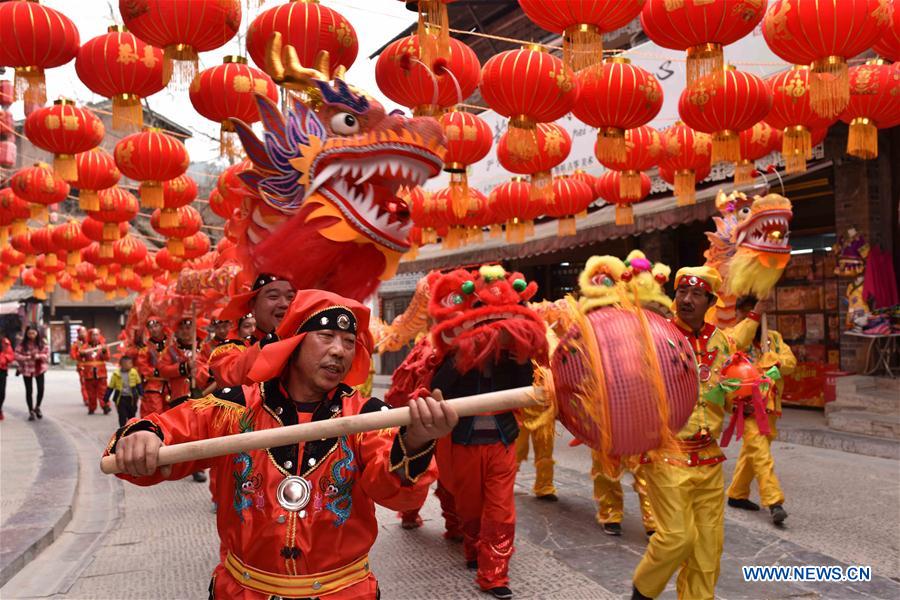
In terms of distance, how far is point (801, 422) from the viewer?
31.6 ft

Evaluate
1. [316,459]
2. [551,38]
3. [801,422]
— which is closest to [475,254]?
[551,38]

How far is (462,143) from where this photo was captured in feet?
23.7

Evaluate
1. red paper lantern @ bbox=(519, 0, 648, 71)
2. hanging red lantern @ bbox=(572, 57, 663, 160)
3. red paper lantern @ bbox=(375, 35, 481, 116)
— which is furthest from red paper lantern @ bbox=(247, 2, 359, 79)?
hanging red lantern @ bbox=(572, 57, 663, 160)

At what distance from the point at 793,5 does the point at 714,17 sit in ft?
2.00

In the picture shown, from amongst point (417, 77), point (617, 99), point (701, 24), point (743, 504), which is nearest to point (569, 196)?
point (617, 99)

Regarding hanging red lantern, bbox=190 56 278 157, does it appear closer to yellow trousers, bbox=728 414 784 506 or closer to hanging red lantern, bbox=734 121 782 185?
yellow trousers, bbox=728 414 784 506

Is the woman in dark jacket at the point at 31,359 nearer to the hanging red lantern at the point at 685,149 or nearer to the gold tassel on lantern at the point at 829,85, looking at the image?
the hanging red lantern at the point at 685,149

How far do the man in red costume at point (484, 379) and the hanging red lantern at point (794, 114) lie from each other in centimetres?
322

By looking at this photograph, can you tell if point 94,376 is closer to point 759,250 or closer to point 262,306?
point 262,306

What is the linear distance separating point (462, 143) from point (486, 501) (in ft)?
13.7

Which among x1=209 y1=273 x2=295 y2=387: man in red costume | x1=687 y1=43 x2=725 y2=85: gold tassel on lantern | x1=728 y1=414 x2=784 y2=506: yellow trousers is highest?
x1=687 y1=43 x2=725 y2=85: gold tassel on lantern

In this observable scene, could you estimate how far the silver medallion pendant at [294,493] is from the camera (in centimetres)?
218

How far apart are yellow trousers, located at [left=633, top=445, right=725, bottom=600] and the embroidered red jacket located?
1589 mm

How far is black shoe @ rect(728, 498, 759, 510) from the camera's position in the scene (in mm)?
5715
